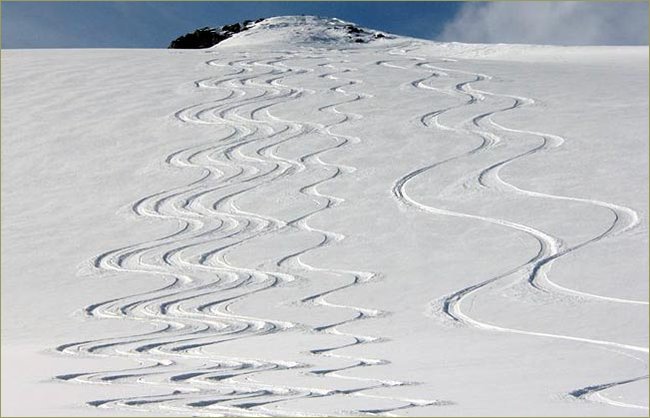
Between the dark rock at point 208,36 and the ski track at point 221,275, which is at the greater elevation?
the dark rock at point 208,36

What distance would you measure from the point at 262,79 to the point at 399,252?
7.78m

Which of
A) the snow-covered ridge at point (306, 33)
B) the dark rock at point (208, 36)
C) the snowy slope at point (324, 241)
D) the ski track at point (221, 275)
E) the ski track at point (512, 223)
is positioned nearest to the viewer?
the ski track at point (221, 275)

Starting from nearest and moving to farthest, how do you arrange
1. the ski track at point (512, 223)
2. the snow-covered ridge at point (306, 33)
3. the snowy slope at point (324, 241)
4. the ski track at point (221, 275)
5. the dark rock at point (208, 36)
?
the ski track at point (221, 275) → the snowy slope at point (324, 241) → the ski track at point (512, 223) → the snow-covered ridge at point (306, 33) → the dark rock at point (208, 36)

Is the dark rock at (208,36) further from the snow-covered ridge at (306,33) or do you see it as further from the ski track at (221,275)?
the ski track at (221,275)

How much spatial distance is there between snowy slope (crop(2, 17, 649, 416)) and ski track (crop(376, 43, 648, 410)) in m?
0.03

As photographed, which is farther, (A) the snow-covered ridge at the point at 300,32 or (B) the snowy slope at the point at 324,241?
(A) the snow-covered ridge at the point at 300,32

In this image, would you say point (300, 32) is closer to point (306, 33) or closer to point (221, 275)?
point (306, 33)

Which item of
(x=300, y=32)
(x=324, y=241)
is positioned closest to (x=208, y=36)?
(x=300, y=32)

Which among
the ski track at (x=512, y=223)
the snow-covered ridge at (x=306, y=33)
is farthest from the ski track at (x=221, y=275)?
the snow-covered ridge at (x=306, y=33)

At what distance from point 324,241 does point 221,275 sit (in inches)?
49.1

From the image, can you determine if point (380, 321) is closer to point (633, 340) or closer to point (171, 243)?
point (633, 340)

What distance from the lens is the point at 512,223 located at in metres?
9.48

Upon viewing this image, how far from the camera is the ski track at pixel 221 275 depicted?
4918 mm

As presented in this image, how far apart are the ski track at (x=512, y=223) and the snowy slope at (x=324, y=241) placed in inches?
1.3
